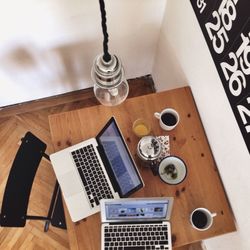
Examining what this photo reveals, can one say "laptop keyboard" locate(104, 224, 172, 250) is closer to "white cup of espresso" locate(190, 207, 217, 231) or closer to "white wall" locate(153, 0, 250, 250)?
"white cup of espresso" locate(190, 207, 217, 231)

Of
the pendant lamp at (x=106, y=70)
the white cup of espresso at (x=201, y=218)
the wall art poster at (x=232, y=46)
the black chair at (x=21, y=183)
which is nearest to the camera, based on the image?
the pendant lamp at (x=106, y=70)

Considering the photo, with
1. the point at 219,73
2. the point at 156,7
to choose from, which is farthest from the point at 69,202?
the point at 156,7

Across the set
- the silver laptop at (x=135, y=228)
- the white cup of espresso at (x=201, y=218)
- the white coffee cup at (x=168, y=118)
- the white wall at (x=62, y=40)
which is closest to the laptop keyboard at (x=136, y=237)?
the silver laptop at (x=135, y=228)

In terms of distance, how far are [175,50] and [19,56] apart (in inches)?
32.1

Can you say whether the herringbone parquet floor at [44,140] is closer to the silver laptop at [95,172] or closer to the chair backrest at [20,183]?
the chair backrest at [20,183]

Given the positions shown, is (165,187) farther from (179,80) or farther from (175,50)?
(175,50)

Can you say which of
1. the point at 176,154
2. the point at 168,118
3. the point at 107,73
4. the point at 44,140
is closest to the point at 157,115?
the point at 168,118

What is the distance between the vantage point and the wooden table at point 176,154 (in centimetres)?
125

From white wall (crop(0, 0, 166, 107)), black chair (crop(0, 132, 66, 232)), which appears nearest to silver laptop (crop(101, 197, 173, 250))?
black chair (crop(0, 132, 66, 232))

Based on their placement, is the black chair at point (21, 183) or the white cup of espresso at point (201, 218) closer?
the white cup of espresso at point (201, 218)

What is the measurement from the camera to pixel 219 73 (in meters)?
1.15

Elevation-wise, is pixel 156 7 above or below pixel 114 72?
above

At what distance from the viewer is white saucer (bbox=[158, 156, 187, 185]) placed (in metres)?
1.33

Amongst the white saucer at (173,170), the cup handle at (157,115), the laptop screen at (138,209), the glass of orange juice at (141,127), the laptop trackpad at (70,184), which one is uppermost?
the cup handle at (157,115)
